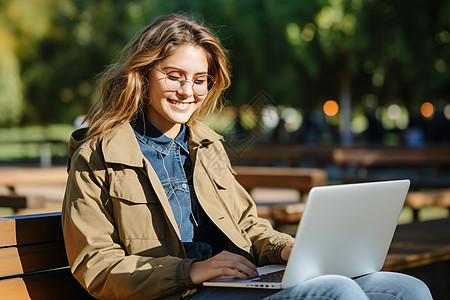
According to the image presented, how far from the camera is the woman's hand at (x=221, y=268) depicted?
2240 millimetres

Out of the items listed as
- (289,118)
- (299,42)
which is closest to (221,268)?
(299,42)

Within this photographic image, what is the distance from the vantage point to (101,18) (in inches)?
838

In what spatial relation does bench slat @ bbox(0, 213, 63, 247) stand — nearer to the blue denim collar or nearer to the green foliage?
the blue denim collar

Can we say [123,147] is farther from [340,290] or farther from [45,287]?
[340,290]

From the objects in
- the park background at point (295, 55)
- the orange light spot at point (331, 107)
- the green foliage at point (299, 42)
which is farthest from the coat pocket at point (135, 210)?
the orange light spot at point (331, 107)

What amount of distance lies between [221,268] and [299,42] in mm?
12893

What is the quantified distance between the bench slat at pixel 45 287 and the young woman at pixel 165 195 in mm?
308

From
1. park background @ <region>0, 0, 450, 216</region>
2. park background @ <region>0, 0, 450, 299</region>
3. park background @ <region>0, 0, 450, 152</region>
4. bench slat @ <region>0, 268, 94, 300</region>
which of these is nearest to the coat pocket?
bench slat @ <region>0, 268, 94, 300</region>

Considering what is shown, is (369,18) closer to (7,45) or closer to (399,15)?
(399,15)

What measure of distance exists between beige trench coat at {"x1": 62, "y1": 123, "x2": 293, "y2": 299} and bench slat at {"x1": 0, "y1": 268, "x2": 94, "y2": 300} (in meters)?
0.30

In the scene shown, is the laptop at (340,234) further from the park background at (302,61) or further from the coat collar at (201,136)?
the park background at (302,61)

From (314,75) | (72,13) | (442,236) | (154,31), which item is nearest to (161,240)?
(154,31)

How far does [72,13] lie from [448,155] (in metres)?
14.9

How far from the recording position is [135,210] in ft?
7.89
